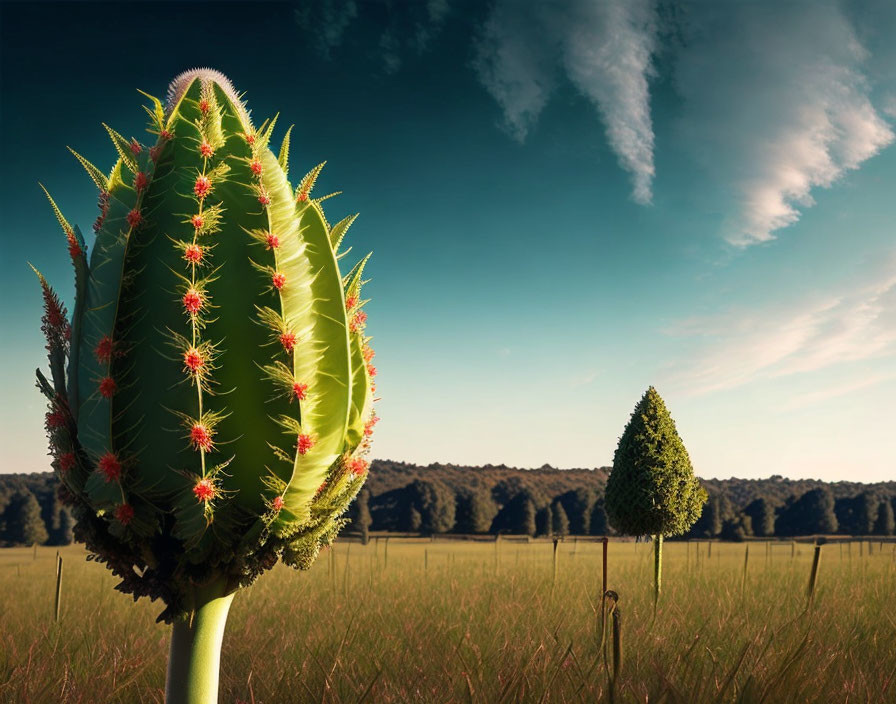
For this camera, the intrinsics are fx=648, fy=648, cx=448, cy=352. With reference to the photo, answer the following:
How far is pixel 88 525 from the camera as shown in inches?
148

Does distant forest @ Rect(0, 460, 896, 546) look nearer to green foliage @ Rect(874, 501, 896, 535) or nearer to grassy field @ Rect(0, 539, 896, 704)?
green foliage @ Rect(874, 501, 896, 535)

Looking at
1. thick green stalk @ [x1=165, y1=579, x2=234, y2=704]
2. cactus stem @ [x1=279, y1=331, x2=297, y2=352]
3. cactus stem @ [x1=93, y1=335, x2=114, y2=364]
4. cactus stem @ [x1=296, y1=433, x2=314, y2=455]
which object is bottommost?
thick green stalk @ [x1=165, y1=579, x2=234, y2=704]

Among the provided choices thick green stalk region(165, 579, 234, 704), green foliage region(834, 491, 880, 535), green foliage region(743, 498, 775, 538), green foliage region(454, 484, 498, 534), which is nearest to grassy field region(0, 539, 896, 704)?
thick green stalk region(165, 579, 234, 704)

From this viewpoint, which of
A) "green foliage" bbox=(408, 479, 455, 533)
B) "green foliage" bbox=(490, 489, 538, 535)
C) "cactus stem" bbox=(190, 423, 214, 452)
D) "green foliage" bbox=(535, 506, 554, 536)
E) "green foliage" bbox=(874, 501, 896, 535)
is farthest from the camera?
"green foliage" bbox=(408, 479, 455, 533)

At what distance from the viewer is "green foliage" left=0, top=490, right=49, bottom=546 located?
219 feet

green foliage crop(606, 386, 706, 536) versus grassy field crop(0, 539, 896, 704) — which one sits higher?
green foliage crop(606, 386, 706, 536)

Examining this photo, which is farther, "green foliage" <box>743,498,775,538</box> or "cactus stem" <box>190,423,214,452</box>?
"green foliage" <box>743,498,775,538</box>

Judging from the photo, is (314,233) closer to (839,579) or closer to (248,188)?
(248,188)

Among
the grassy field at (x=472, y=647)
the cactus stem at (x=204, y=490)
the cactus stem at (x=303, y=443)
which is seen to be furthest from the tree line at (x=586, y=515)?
the cactus stem at (x=204, y=490)

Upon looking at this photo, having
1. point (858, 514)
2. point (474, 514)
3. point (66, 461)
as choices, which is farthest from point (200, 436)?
point (858, 514)

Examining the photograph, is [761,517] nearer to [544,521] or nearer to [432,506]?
[544,521]

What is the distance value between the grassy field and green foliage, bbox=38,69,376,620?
6.39 feet

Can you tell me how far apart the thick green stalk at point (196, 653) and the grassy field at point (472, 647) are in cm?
136

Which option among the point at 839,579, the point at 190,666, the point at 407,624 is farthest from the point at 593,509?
the point at 190,666
